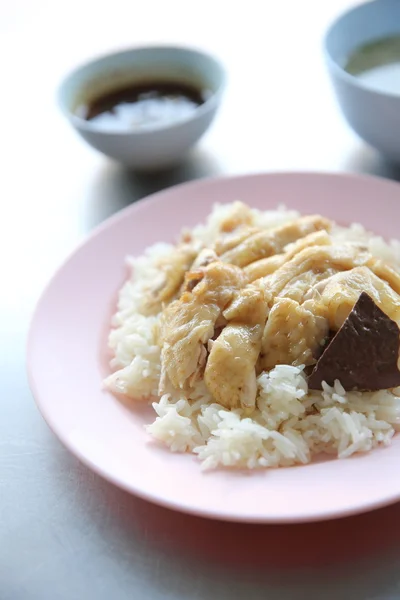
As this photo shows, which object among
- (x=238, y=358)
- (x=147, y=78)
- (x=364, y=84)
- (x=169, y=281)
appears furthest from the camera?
(x=147, y=78)

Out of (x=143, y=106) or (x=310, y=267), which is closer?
(x=310, y=267)

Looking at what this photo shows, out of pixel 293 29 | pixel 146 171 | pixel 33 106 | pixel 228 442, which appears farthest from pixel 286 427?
pixel 293 29

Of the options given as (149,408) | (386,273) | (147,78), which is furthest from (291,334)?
(147,78)

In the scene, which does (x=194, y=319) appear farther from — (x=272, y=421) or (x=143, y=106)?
(x=143, y=106)

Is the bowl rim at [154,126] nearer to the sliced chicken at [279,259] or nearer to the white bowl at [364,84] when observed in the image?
the white bowl at [364,84]

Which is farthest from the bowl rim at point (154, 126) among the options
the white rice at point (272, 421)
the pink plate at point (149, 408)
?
the white rice at point (272, 421)

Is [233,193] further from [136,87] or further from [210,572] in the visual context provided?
[210,572]
